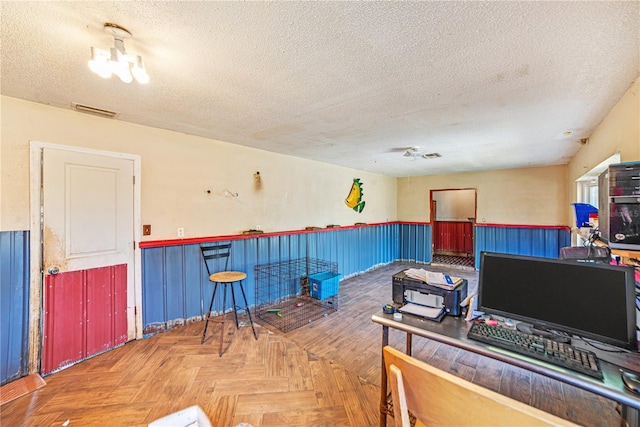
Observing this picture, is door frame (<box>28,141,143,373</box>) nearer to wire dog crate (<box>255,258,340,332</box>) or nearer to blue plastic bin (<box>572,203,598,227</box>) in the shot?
wire dog crate (<box>255,258,340,332</box>)

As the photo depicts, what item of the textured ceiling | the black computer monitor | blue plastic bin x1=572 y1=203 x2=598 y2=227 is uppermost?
the textured ceiling

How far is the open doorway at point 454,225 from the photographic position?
777cm

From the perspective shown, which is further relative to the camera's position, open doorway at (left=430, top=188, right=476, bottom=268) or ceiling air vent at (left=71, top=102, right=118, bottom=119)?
open doorway at (left=430, top=188, right=476, bottom=268)

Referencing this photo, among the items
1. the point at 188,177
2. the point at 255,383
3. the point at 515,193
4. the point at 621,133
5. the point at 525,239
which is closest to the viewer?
the point at 621,133

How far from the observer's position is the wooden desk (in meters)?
0.99

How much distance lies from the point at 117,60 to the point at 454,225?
848cm

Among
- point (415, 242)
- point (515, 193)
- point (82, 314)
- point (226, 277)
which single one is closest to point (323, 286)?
point (226, 277)

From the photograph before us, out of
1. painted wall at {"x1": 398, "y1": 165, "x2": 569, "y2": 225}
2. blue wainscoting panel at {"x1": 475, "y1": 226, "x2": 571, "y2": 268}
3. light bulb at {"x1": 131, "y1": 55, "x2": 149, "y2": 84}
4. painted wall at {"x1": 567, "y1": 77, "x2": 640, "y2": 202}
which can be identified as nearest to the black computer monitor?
painted wall at {"x1": 567, "y1": 77, "x2": 640, "y2": 202}

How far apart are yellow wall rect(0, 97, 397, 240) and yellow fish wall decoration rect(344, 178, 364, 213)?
0.30 metres

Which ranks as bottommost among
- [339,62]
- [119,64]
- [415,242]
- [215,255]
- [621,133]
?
[415,242]

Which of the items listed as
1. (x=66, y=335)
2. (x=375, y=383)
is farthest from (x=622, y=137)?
(x=66, y=335)

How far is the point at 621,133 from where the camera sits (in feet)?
6.84

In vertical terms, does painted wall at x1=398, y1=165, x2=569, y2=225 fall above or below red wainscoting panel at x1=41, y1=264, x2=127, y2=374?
above

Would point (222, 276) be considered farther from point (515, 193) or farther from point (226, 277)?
point (515, 193)
